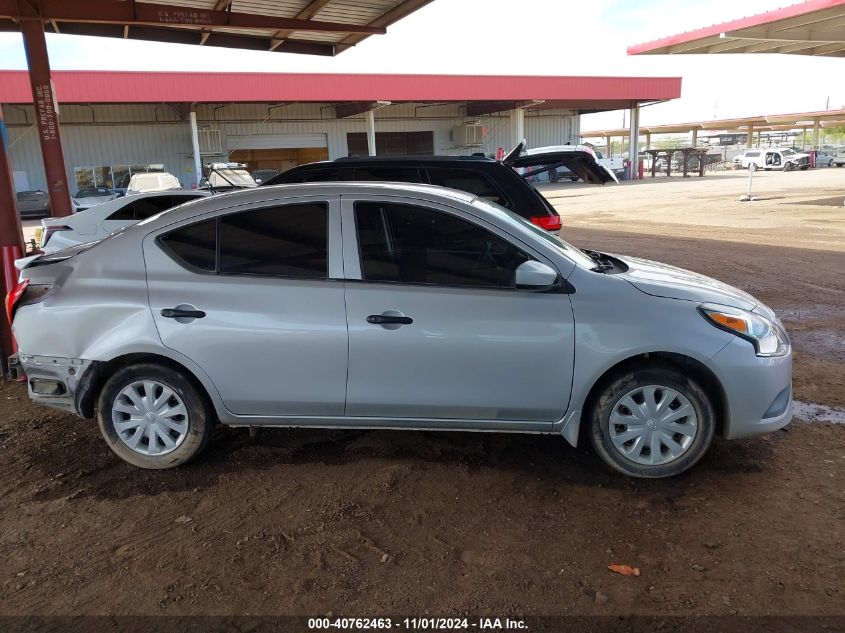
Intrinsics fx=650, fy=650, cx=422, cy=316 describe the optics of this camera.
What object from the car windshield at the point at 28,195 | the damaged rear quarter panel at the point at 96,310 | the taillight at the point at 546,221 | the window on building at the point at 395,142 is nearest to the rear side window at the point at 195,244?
the damaged rear quarter panel at the point at 96,310

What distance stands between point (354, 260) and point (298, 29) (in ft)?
28.0

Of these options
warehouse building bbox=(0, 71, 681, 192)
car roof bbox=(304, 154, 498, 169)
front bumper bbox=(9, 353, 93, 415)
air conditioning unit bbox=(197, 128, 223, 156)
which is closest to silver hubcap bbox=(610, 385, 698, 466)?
front bumper bbox=(9, 353, 93, 415)

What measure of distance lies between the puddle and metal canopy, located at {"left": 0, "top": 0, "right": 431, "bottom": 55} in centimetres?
803

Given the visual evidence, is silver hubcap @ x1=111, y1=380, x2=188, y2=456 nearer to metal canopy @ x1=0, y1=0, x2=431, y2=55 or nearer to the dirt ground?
the dirt ground

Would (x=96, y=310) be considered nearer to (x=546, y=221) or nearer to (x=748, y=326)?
(x=748, y=326)

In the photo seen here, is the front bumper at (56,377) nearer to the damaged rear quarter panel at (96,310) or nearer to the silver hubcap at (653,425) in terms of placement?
the damaged rear quarter panel at (96,310)

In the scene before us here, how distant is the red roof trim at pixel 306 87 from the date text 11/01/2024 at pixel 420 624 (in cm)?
2895

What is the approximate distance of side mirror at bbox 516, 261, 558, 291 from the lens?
3727 mm

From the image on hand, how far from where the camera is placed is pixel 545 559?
317 cm

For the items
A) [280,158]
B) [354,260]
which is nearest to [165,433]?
[354,260]

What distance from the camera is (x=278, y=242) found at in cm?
398

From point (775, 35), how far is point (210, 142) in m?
28.5

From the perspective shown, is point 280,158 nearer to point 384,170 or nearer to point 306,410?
point 384,170

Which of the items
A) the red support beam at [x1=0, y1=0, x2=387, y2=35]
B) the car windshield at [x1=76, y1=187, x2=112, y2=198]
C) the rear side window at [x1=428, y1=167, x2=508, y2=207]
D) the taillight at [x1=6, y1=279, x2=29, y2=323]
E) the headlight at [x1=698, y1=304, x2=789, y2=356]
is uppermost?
the red support beam at [x1=0, y1=0, x2=387, y2=35]
